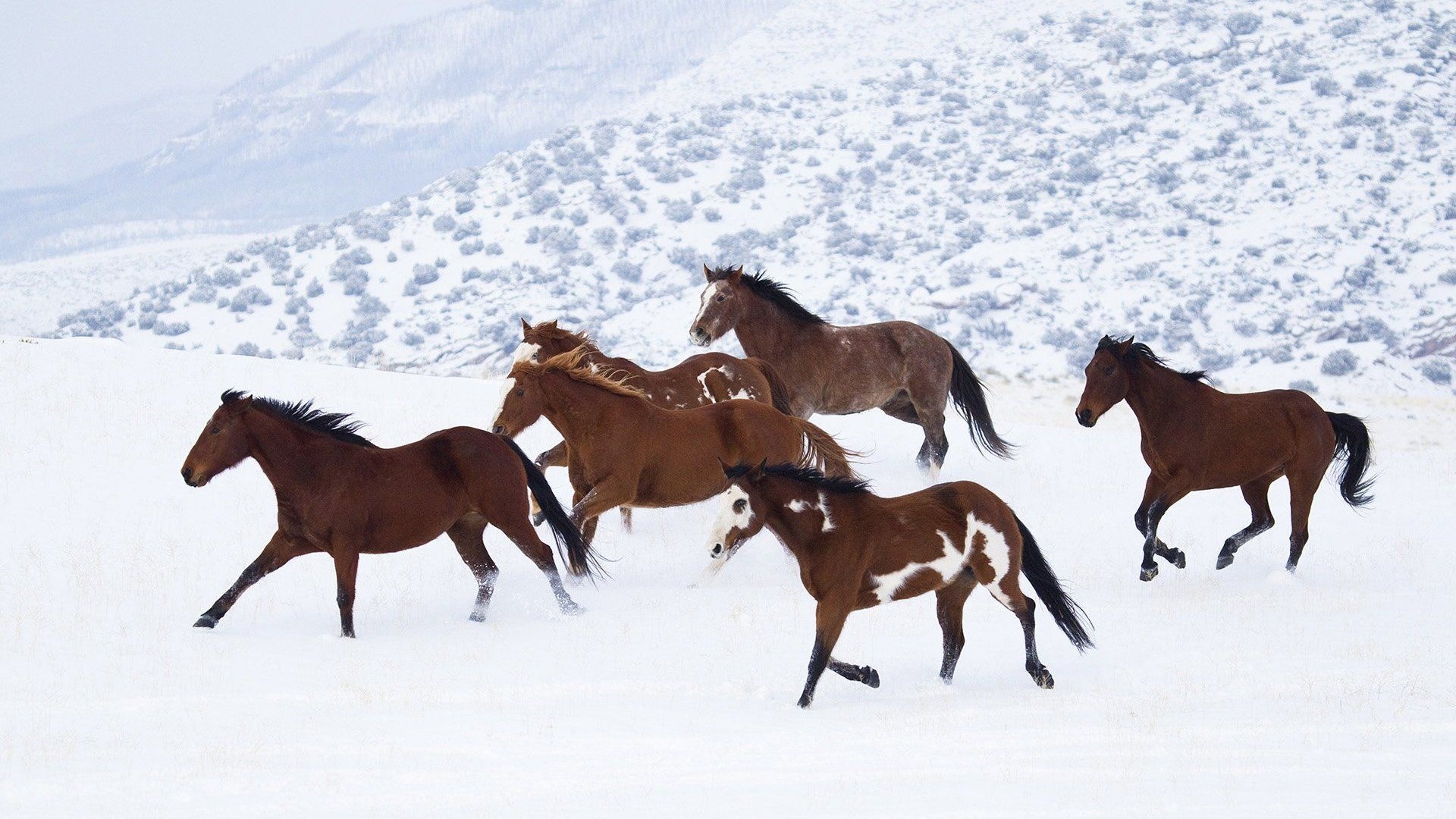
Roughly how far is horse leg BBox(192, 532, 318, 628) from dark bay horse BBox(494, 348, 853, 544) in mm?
1448

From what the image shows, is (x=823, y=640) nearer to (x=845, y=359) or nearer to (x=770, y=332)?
(x=770, y=332)

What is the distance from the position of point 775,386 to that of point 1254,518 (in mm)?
4015

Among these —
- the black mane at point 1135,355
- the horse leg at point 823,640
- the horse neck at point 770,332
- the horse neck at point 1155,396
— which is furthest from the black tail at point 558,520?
the horse neck at point 1155,396

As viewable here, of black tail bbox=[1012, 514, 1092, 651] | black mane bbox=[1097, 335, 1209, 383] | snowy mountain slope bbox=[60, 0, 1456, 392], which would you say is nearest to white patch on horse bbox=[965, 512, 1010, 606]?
black tail bbox=[1012, 514, 1092, 651]

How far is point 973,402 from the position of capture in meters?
12.8

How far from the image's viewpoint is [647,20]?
3088 inches

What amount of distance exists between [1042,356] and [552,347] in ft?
79.5

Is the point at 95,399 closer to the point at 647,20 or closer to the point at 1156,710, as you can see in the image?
the point at 1156,710

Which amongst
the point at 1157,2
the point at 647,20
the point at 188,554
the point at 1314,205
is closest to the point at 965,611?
the point at 188,554

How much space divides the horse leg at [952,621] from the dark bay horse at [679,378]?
3932 mm

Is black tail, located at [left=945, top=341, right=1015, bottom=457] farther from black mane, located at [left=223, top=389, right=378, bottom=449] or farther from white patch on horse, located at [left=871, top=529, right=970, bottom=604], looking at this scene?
black mane, located at [left=223, top=389, right=378, bottom=449]

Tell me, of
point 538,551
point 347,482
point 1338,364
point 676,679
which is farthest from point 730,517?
point 1338,364

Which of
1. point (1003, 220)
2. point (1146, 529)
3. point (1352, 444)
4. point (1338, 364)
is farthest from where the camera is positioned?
point (1003, 220)

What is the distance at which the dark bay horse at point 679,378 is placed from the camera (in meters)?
10.0
